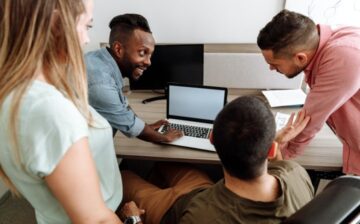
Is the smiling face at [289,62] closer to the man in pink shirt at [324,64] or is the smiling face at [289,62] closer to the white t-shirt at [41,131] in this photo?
the man in pink shirt at [324,64]

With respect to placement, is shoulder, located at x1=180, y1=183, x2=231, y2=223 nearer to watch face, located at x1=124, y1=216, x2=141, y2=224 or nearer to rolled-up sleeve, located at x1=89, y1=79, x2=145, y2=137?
watch face, located at x1=124, y1=216, x2=141, y2=224

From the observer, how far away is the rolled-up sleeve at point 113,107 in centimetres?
131

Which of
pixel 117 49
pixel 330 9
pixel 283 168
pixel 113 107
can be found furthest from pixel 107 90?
pixel 330 9

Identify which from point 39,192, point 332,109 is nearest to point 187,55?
point 332,109

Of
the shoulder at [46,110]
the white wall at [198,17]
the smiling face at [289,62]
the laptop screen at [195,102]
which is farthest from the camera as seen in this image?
the white wall at [198,17]

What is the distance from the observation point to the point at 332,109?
1209 mm

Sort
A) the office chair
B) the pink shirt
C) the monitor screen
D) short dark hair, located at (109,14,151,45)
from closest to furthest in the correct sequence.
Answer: the office chair < the pink shirt < short dark hair, located at (109,14,151,45) < the monitor screen

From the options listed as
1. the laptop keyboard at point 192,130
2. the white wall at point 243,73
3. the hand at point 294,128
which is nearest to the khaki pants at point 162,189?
the laptop keyboard at point 192,130

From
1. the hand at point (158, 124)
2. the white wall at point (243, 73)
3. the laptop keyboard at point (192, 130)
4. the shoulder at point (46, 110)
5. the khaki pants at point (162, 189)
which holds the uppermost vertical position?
the shoulder at point (46, 110)

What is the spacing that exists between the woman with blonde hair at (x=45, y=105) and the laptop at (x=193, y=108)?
89 cm

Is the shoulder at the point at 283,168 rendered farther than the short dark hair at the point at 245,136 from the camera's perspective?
Yes

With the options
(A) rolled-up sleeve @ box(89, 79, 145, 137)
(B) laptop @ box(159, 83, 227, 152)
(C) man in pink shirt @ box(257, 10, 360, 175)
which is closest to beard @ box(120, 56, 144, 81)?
(A) rolled-up sleeve @ box(89, 79, 145, 137)

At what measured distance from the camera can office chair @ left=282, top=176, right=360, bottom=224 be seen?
19.5 inches

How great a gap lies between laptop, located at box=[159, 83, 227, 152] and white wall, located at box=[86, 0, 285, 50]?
1.92 feet
